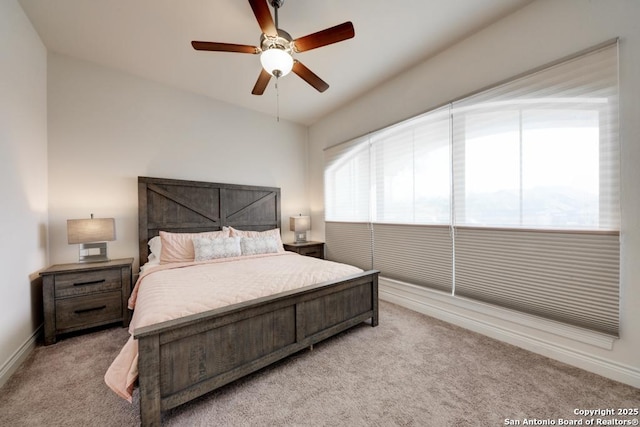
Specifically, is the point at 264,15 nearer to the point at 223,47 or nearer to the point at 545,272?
the point at 223,47

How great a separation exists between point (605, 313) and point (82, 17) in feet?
16.2

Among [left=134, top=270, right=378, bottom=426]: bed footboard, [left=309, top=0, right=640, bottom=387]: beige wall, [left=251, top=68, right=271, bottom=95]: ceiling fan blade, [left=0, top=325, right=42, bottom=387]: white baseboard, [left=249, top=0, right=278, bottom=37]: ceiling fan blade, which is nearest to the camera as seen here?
[left=134, top=270, right=378, bottom=426]: bed footboard

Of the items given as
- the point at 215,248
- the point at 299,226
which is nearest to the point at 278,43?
the point at 215,248

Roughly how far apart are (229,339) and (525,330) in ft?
8.16

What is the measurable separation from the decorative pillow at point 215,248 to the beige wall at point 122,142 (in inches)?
36.9

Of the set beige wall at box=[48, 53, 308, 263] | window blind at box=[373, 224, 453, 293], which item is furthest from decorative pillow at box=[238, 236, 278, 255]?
window blind at box=[373, 224, 453, 293]

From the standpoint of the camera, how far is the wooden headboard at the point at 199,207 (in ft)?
10.2

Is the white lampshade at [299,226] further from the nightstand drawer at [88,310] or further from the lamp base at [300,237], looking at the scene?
the nightstand drawer at [88,310]

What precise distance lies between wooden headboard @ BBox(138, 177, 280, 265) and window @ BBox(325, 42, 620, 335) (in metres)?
2.10

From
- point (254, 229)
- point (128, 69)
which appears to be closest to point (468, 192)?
point (254, 229)

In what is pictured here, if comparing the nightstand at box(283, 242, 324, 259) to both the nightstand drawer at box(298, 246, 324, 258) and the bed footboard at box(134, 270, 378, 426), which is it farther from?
the bed footboard at box(134, 270, 378, 426)

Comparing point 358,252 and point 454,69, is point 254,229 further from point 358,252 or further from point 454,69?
point 454,69

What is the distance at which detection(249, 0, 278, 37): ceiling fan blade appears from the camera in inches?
61.6

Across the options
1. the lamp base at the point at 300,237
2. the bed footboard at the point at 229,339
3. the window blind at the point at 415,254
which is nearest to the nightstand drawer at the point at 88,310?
the bed footboard at the point at 229,339
